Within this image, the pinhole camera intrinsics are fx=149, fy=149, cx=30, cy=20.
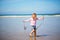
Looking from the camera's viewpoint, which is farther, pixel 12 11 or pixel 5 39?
pixel 12 11

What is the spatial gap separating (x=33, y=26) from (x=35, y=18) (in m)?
0.09

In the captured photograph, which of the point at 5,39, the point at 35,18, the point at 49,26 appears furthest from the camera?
the point at 49,26

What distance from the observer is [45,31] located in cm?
195

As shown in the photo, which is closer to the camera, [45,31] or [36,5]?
[36,5]

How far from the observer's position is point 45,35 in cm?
181

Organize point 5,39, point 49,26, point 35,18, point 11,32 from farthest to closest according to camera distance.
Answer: point 49,26 → point 11,32 → point 5,39 → point 35,18

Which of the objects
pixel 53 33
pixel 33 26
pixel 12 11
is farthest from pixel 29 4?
pixel 53 33

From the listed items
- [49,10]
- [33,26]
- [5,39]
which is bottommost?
[5,39]

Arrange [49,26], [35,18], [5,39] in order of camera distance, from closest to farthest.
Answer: [35,18], [5,39], [49,26]

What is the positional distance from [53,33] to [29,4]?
1.53 ft

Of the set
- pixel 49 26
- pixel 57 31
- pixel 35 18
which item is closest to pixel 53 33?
pixel 57 31

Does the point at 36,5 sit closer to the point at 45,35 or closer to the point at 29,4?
the point at 29,4

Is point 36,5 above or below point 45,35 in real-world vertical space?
above

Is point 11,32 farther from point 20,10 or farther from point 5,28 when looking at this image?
point 20,10
